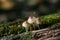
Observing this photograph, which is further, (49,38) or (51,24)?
(51,24)

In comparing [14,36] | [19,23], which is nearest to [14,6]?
[19,23]

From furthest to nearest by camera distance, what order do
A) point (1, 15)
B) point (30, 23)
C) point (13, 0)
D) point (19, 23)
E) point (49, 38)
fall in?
point (13, 0), point (1, 15), point (19, 23), point (30, 23), point (49, 38)

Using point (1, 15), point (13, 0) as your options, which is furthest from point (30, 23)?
point (13, 0)

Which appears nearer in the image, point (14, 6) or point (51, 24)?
point (51, 24)

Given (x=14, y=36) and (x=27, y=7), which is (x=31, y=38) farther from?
(x=27, y=7)

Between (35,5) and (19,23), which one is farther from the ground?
(35,5)

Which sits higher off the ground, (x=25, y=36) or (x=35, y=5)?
(x=35, y=5)

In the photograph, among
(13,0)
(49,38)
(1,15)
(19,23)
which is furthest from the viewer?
(13,0)

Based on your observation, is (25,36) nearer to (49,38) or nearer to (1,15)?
(49,38)

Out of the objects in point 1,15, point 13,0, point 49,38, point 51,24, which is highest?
point 13,0
